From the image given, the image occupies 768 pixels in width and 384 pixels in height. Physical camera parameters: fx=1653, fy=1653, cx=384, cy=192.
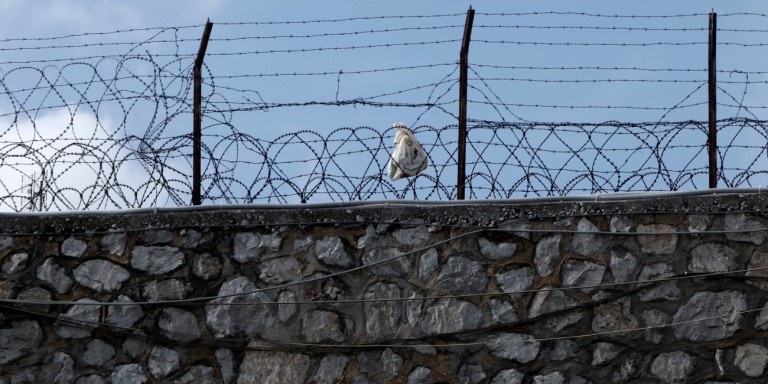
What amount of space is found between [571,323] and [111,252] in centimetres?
262

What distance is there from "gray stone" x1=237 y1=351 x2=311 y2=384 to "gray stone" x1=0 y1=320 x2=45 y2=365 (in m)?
1.19

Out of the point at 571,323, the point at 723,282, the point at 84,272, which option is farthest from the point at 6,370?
the point at 723,282

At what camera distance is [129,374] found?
9242 millimetres

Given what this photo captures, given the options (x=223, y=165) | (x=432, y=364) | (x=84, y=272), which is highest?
(x=223, y=165)

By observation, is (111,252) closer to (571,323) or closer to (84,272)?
(84,272)

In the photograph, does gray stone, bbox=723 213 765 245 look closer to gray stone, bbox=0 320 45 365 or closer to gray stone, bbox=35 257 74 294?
gray stone, bbox=35 257 74 294

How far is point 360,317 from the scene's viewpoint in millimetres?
9164

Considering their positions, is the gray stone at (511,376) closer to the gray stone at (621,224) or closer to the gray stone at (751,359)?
the gray stone at (621,224)

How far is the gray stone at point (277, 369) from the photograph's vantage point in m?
9.14

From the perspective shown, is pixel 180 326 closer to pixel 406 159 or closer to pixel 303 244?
pixel 303 244

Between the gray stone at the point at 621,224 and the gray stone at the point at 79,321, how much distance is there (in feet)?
Answer: 9.55

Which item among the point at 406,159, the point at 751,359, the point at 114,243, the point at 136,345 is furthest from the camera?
the point at 406,159

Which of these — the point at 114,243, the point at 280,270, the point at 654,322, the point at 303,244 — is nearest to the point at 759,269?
the point at 654,322

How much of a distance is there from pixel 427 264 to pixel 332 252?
534 mm
